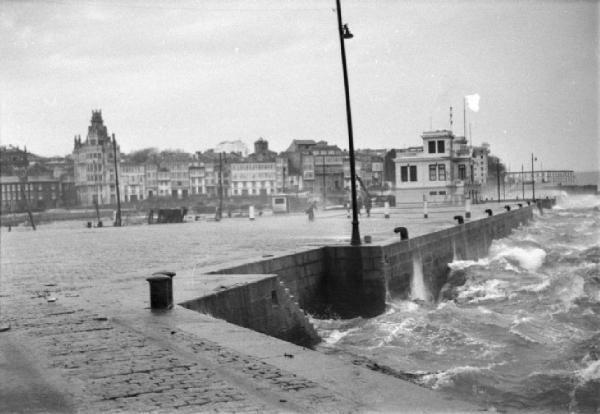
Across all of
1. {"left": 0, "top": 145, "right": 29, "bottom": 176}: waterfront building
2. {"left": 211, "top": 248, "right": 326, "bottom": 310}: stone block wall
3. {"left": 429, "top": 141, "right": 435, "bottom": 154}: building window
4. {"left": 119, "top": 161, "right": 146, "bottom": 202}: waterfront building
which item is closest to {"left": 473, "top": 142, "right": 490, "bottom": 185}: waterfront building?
{"left": 119, "top": 161, "right": 146, "bottom": 202}: waterfront building

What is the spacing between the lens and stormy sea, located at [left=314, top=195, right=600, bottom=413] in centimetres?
1011

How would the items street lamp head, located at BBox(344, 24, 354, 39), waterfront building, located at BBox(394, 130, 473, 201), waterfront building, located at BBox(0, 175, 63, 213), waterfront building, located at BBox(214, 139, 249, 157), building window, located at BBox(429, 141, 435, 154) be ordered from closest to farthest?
street lamp head, located at BBox(344, 24, 354, 39)
waterfront building, located at BBox(394, 130, 473, 201)
building window, located at BBox(429, 141, 435, 154)
waterfront building, located at BBox(0, 175, 63, 213)
waterfront building, located at BBox(214, 139, 249, 157)

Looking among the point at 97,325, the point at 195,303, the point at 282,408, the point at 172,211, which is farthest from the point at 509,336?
the point at 172,211

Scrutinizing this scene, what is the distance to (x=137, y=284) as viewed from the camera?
12359mm

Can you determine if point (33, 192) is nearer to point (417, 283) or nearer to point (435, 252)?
point (435, 252)

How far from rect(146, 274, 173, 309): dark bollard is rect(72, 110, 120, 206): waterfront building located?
156066 mm

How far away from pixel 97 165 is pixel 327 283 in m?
152

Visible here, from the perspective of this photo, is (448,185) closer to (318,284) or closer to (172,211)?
(172,211)

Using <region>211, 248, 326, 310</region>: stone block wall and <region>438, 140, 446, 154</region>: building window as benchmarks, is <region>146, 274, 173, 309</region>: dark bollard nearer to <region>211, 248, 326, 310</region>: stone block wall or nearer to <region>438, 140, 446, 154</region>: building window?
<region>211, 248, 326, 310</region>: stone block wall

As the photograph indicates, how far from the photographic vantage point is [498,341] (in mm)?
13703

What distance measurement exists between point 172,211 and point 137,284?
40402 mm

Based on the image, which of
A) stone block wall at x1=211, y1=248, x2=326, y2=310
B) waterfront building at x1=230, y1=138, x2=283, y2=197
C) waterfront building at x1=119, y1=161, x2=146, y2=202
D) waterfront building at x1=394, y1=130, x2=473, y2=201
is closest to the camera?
stone block wall at x1=211, y1=248, x2=326, y2=310

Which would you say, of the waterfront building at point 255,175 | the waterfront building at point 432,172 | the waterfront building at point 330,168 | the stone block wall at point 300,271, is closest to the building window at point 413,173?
the waterfront building at point 432,172

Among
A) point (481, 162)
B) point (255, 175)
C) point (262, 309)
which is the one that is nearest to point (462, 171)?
point (262, 309)
